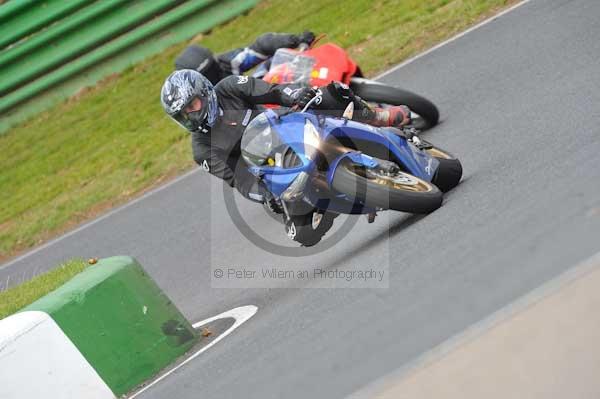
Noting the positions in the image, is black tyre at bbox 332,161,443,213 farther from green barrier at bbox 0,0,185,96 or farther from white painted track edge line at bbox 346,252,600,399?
green barrier at bbox 0,0,185,96

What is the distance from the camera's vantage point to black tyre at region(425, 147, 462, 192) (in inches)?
287

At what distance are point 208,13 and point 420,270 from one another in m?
10.0

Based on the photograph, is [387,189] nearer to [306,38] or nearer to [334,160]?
[334,160]

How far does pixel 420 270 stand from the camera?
5.95m

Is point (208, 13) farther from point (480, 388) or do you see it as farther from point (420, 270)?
point (480, 388)

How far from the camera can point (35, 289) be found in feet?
28.7

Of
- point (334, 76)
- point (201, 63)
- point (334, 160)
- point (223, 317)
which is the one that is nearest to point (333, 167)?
point (334, 160)

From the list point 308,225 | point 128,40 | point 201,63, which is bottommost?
point 308,225

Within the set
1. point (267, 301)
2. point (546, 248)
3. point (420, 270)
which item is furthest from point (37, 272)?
point (546, 248)

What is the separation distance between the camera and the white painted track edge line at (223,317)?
667 cm

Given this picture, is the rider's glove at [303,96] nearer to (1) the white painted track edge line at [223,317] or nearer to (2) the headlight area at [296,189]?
(2) the headlight area at [296,189]

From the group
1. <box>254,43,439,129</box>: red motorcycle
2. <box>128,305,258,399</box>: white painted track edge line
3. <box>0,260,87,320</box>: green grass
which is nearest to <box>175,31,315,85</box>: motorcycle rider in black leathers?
<box>254,43,439,129</box>: red motorcycle

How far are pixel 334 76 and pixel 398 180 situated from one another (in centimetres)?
236

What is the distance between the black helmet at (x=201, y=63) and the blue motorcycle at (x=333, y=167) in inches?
106
